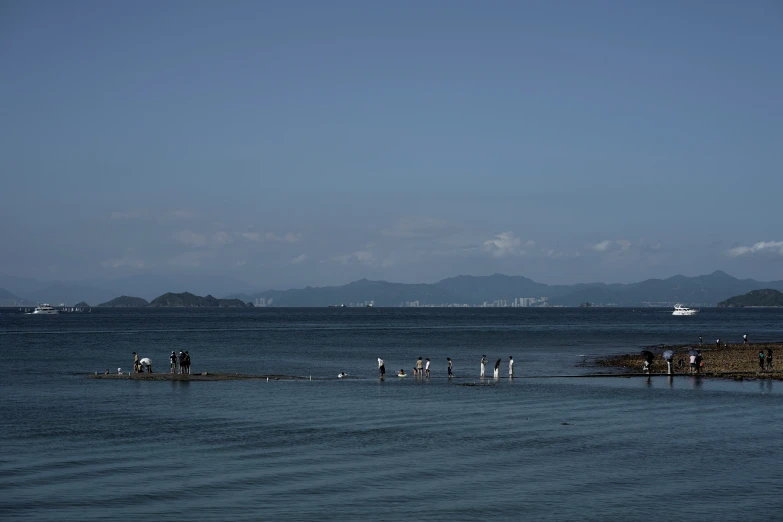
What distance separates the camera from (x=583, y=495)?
25844 mm

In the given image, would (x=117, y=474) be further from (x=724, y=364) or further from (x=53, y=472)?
(x=724, y=364)

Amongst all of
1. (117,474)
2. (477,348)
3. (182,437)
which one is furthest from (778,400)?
(477,348)

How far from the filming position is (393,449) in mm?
33125

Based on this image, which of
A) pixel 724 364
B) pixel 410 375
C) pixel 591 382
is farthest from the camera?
pixel 724 364

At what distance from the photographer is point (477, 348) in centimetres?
10631

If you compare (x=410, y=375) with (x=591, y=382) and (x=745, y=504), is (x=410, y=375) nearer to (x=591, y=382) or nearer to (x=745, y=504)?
(x=591, y=382)

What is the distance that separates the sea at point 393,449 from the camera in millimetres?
24688

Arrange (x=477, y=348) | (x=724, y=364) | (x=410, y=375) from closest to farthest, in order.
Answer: (x=410, y=375)
(x=724, y=364)
(x=477, y=348)

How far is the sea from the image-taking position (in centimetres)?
2469

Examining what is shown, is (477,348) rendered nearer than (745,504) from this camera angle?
No

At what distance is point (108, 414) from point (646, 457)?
27204mm

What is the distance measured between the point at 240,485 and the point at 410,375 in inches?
1564

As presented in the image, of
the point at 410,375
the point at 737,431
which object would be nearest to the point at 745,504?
the point at 737,431

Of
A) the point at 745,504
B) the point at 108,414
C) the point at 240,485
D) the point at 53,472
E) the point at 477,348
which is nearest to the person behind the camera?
the point at 745,504
